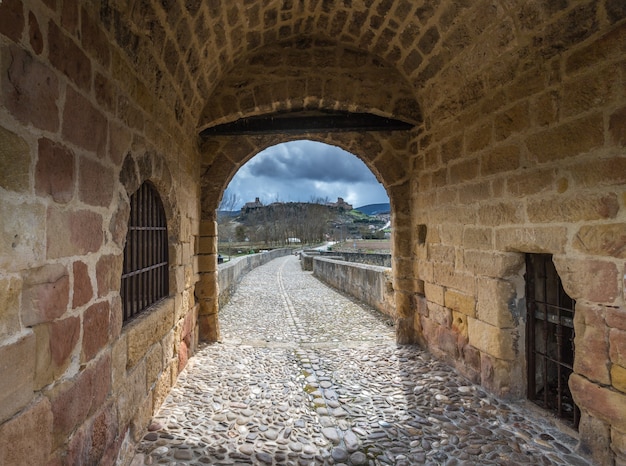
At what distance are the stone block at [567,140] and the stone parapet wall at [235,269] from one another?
493 cm

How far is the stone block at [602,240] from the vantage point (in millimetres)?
1938

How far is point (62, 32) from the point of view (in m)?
1.46

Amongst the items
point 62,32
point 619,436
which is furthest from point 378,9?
point 619,436

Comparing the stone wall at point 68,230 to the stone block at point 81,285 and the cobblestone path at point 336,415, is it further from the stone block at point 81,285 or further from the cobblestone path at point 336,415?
the cobblestone path at point 336,415

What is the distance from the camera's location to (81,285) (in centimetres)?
166

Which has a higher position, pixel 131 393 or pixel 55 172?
pixel 55 172

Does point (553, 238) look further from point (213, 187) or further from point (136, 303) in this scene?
point (213, 187)

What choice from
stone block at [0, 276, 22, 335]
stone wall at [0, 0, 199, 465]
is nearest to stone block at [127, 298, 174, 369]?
stone wall at [0, 0, 199, 465]

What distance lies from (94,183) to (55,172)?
33 cm

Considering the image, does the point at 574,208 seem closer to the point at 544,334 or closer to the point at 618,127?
the point at 618,127

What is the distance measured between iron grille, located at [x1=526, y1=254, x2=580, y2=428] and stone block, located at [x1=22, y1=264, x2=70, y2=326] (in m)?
3.14

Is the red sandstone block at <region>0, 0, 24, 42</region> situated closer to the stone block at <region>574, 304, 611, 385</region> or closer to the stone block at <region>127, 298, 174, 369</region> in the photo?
the stone block at <region>127, 298, 174, 369</region>

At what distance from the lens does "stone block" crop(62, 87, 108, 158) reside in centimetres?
153

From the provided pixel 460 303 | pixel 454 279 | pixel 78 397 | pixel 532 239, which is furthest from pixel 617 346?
pixel 78 397
